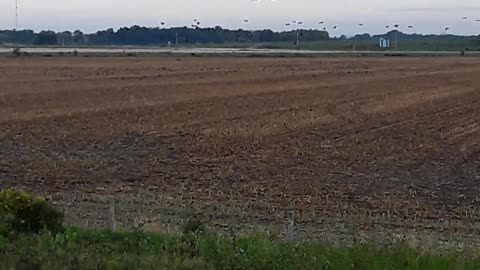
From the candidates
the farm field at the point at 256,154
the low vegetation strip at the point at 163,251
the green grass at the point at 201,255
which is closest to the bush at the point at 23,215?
the low vegetation strip at the point at 163,251

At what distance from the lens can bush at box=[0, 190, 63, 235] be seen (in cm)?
1198

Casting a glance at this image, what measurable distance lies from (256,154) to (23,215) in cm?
1536

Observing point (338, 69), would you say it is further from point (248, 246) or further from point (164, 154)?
point (248, 246)

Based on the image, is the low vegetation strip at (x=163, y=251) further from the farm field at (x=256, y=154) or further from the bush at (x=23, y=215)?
the farm field at (x=256, y=154)

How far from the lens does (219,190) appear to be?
20812 mm

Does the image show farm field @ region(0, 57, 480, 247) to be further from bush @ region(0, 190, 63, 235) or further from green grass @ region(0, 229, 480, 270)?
green grass @ region(0, 229, 480, 270)

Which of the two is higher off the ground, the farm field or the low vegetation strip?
the low vegetation strip

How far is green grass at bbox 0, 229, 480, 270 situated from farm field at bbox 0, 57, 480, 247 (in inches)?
109

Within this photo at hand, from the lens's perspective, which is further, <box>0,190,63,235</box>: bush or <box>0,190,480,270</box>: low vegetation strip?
<box>0,190,63,235</box>: bush

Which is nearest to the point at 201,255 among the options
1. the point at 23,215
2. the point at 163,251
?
the point at 163,251

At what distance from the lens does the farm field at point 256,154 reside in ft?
58.2

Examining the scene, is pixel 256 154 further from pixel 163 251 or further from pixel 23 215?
pixel 163 251

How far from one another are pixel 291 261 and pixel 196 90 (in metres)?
41.5

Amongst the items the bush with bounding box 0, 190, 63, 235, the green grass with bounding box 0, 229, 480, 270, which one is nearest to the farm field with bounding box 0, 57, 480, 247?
the bush with bounding box 0, 190, 63, 235
